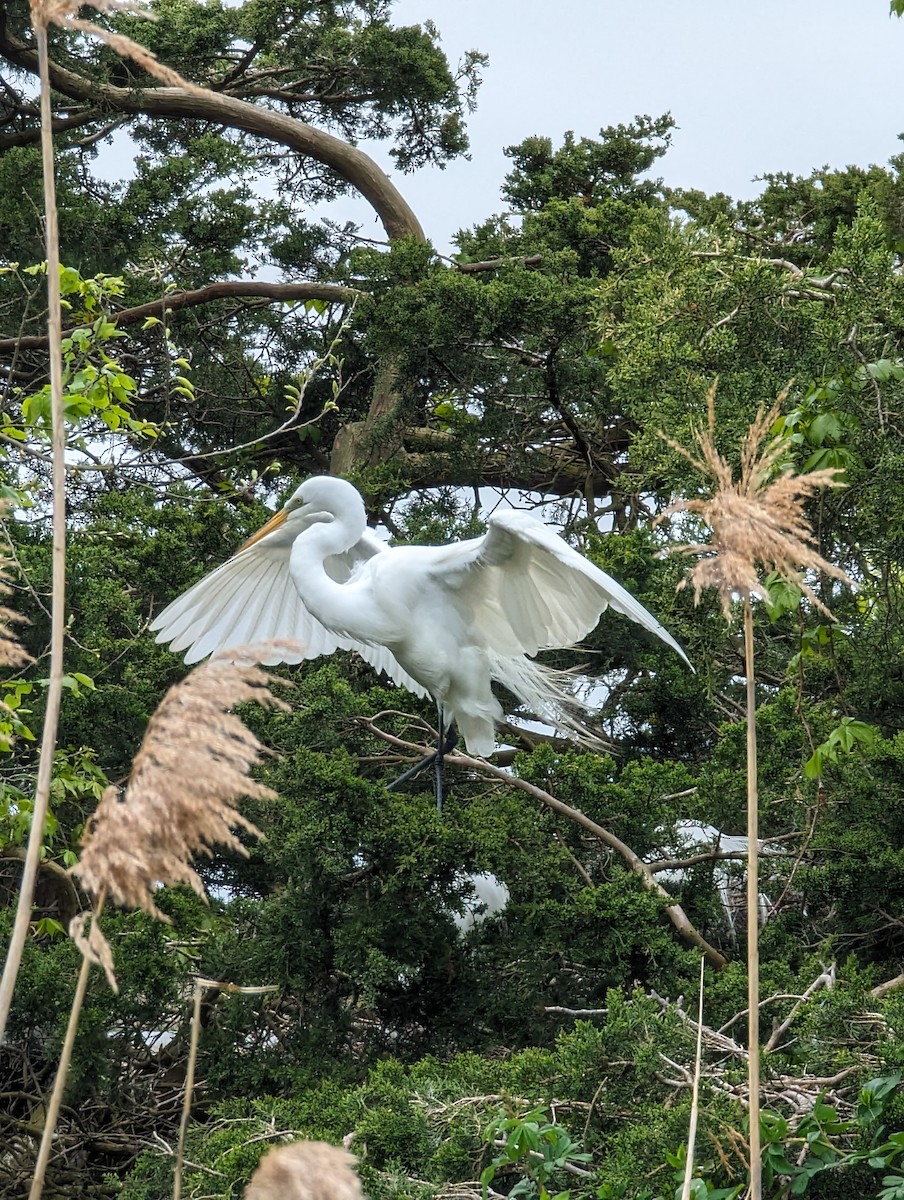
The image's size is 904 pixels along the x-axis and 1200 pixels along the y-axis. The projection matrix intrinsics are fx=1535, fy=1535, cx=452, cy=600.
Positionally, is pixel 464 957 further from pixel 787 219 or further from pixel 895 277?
pixel 787 219

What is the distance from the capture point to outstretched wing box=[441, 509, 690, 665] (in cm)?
323

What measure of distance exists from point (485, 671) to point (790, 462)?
1.24m

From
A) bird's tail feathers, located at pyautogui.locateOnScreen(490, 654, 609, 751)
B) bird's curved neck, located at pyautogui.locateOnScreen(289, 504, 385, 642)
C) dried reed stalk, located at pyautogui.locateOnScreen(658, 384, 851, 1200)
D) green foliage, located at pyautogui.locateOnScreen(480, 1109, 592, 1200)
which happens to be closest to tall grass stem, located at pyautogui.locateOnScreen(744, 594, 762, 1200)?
dried reed stalk, located at pyautogui.locateOnScreen(658, 384, 851, 1200)

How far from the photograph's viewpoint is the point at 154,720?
1.00 metres

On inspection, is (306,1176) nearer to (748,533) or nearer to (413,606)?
(748,533)

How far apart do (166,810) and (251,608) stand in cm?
339

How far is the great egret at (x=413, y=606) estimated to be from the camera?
367 cm

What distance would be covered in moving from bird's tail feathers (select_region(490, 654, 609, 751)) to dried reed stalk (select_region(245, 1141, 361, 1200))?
3.34 metres

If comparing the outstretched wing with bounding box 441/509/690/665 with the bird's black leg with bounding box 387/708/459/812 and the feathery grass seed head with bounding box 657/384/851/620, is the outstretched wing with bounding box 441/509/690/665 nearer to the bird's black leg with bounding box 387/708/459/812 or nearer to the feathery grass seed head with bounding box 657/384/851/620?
the bird's black leg with bounding box 387/708/459/812

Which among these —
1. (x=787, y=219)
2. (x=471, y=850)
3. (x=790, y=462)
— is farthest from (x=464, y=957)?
(x=787, y=219)

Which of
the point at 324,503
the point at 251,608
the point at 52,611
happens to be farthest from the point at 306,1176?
the point at 251,608

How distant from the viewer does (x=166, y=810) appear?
95 cm

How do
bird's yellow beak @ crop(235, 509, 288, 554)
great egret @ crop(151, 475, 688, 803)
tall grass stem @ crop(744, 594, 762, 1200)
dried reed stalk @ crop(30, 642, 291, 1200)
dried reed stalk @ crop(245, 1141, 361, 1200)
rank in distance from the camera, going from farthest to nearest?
bird's yellow beak @ crop(235, 509, 288, 554), great egret @ crop(151, 475, 688, 803), tall grass stem @ crop(744, 594, 762, 1200), dried reed stalk @ crop(30, 642, 291, 1200), dried reed stalk @ crop(245, 1141, 361, 1200)

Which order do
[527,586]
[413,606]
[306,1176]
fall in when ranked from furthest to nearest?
[413,606] < [527,586] < [306,1176]
